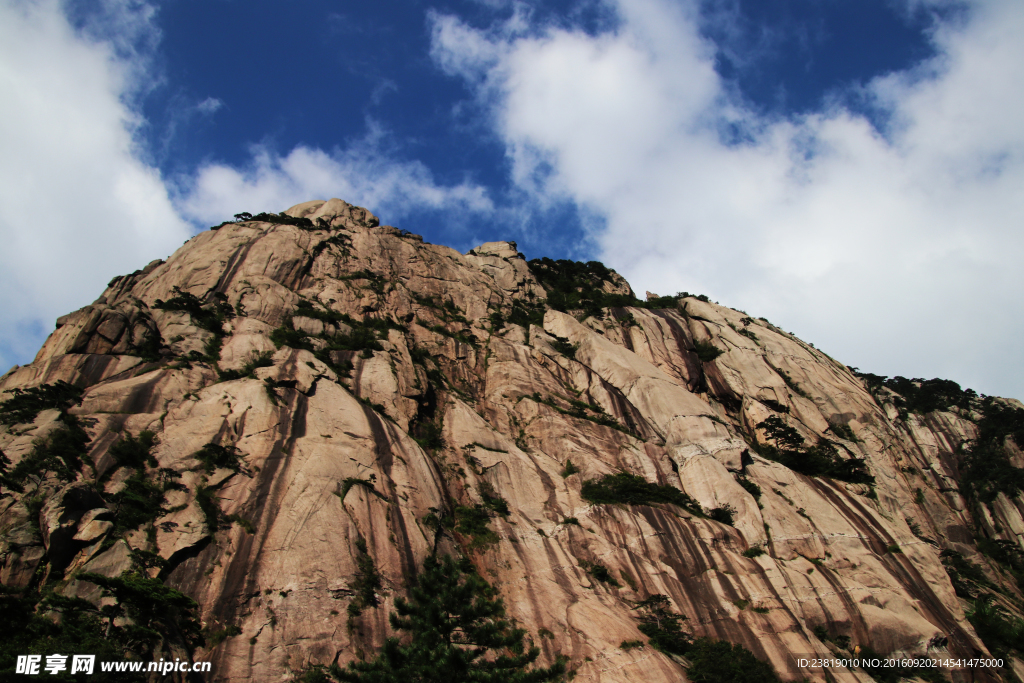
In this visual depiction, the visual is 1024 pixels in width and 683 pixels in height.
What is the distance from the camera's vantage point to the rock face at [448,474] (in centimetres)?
1973

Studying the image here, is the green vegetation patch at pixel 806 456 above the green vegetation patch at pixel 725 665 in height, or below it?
above

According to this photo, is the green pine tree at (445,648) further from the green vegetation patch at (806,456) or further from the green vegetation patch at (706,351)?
the green vegetation patch at (706,351)

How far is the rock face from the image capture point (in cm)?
1973

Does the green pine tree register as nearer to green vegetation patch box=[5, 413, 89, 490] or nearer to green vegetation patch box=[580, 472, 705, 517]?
green vegetation patch box=[5, 413, 89, 490]

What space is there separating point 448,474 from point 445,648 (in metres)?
15.3

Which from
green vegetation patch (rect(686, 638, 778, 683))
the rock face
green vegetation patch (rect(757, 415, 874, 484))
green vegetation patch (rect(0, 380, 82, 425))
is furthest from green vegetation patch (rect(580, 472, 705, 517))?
green vegetation patch (rect(0, 380, 82, 425))

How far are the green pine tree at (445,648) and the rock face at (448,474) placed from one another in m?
3.57

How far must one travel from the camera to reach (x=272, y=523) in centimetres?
2158

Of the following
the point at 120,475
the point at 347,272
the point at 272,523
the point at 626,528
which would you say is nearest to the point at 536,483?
the point at 626,528

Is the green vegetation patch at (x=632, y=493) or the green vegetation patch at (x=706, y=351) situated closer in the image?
the green vegetation patch at (x=632, y=493)

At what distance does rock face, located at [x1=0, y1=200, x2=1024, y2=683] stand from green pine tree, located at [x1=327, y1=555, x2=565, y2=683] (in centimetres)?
357

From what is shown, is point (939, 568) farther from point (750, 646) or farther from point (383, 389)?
point (383, 389)

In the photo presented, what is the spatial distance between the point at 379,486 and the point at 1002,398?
7318 cm

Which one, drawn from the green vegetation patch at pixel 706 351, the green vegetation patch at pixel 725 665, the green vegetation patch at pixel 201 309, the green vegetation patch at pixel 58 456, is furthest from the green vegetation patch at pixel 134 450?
the green vegetation patch at pixel 706 351
